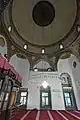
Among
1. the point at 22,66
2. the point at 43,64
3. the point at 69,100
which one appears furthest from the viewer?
the point at 43,64

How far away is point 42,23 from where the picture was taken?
10172 mm

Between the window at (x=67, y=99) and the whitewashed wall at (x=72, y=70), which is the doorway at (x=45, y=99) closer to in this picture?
the window at (x=67, y=99)

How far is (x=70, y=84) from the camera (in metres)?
9.12

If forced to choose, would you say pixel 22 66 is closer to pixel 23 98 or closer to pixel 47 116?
pixel 23 98

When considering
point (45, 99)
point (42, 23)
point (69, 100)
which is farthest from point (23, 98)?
point (42, 23)

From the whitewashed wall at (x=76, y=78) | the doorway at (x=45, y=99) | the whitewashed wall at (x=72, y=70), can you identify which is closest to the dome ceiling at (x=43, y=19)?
the whitewashed wall at (x=72, y=70)

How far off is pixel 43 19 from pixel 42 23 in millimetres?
412

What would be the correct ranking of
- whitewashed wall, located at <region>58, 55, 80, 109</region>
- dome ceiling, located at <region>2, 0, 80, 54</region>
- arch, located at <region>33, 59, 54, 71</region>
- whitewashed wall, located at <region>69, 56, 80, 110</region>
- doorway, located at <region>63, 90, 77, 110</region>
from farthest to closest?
arch, located at <region>33, 59, 54, 71</region> → dome ceiling, located at <region>2, 0, 80, 54</region> → whitewashed wall, located at <region>58, 55, 80, 109</region> → whitewashed wall, located at <region>69, 56, 80, 110</region> → doorway, located at <region>63, 90, 77, 110</region>

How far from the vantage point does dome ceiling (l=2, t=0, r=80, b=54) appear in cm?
861

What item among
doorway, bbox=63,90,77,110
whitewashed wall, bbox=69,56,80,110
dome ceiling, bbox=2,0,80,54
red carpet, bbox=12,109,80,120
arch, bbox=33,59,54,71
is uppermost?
dome ceiling, bbox=2,0,80,54

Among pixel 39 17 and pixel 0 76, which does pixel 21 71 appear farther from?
pixel 0 76

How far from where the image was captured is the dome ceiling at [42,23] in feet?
28.2

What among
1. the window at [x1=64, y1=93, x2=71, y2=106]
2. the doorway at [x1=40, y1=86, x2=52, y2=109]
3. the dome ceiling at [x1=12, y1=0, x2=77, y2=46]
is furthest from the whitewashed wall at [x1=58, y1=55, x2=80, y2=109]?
the dome ceiling at [x1=12, y1=0, x2=77, y2=46]

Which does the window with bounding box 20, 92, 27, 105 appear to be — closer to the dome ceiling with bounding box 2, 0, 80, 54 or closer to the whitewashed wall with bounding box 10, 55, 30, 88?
the whitewashed wall with bounding box 10, 55, 30, 88
